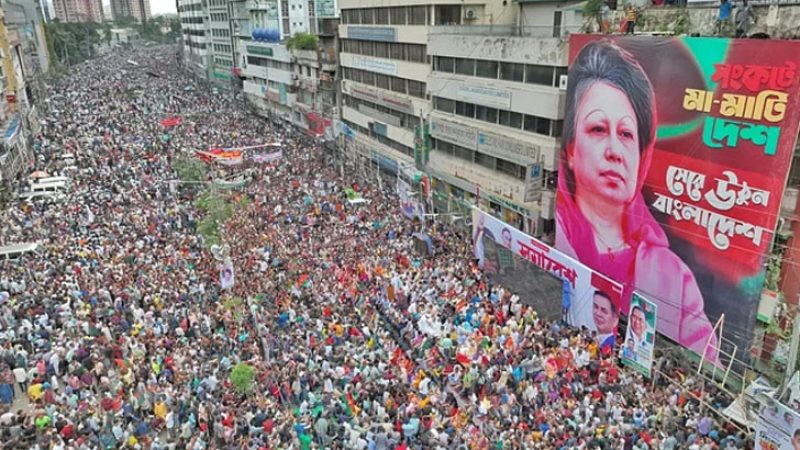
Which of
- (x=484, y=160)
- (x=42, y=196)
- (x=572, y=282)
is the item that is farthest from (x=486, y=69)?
(x=42, y=196)

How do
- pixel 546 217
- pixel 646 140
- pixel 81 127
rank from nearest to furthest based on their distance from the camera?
1. pixel 646 140
2. pixel 546 217
3. pixel 81 127

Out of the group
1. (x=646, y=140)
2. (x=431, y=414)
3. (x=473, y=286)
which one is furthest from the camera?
(x=473, y=286)

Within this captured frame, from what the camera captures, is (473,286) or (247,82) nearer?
(473,286)

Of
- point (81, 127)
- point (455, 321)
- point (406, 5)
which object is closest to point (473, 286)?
point (455, 321)

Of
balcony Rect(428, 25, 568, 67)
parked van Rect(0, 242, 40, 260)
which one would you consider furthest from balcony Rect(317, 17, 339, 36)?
parked van Rect(0, 242, 40, 260)

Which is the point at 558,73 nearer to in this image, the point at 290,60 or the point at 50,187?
the point at 50,187

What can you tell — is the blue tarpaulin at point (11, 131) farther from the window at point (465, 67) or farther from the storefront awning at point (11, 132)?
the window at point (465, 67)

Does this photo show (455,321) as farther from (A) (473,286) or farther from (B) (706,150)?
(B) (706,150)

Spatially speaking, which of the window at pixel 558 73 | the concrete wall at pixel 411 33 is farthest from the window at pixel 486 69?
the concrete wall at pixel 411 33
